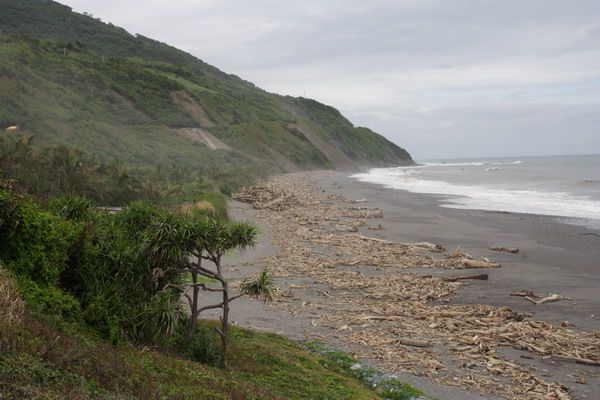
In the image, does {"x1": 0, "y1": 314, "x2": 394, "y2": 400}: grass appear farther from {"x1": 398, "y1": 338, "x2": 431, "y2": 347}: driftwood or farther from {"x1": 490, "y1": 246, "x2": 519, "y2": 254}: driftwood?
{"x1": 490, "y1": 246, "x2": 519, "y2": 254}: driftwood

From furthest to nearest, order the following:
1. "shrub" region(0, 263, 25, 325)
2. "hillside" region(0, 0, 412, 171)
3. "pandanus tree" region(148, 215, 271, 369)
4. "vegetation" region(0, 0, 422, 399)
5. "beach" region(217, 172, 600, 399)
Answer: "hillside" region(0, 0, 412, 171)
"beach" region(217, 172, 600, 399)
"pandanus tree" region(148, 215, 271, 369)
"shrub" region(0, 263, 25, 325)
"vegetation" region(0, 0, 422, 399)

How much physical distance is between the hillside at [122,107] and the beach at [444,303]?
89.0 feet

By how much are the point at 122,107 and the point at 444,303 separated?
61.1 m

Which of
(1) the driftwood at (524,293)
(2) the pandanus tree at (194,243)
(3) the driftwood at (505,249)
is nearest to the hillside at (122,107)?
(3) the driftwood at (505,249)

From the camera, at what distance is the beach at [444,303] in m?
9.73

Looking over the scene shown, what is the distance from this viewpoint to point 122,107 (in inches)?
2667

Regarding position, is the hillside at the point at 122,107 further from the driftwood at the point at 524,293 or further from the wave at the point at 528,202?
the driftwood at the point at 524,293

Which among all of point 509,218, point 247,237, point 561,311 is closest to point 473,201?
point 509,218

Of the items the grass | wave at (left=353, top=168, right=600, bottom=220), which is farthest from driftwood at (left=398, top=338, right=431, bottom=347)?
wave at (left=353, top=168, right=600, bottom=220)

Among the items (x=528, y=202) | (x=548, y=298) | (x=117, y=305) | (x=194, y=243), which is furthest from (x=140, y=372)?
(x=528, y=202)

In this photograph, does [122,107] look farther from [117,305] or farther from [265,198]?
[117,305]

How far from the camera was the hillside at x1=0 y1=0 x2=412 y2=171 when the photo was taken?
5053 centimetres

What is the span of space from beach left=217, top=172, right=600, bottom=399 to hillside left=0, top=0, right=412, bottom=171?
89.0 ft

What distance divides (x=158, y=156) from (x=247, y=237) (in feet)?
154
